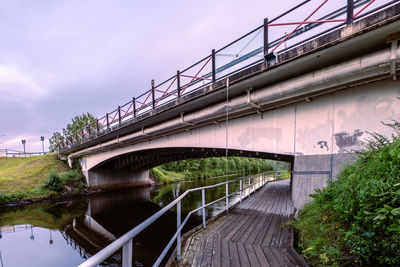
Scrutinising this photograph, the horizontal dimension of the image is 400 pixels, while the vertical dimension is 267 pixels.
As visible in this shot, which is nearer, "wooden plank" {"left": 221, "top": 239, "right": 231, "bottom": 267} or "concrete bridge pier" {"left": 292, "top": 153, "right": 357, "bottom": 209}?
"wooden plank" {"left": 221, "top": 239, "right": 231, "bottom": 267}

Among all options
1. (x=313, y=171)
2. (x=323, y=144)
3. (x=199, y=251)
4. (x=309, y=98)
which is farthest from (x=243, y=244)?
(x=309, y=98)

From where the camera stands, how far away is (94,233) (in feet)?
29.8

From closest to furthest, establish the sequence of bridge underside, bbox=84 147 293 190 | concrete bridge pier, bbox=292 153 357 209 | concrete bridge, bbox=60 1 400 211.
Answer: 1. concrete bridge, bbox=60 1 400 211
2. concrete bridge pier, bbox=292 153 357 209
3. bridge underside, bbox=84 147 293 190

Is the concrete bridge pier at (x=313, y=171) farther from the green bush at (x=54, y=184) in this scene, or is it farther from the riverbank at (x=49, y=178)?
the green bush at (x=54, y=184)

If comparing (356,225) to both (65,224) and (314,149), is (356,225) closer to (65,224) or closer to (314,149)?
(314,149)

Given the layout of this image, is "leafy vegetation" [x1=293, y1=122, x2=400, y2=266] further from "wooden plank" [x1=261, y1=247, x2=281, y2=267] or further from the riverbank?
the riverbank

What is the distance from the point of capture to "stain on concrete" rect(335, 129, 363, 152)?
463 cm

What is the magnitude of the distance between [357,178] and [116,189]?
929 inches

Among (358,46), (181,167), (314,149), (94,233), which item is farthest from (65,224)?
(181,167)

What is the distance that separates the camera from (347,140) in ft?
15.7

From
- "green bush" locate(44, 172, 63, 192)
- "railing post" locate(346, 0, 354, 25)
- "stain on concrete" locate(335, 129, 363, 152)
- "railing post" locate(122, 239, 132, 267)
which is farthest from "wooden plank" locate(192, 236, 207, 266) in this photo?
"green bush" locate(44, 172, 63, 192)

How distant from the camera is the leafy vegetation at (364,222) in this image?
2.05 meters

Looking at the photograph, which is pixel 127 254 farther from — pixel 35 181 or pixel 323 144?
pixel 35 181

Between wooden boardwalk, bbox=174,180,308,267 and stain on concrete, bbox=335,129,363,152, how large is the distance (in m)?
2.54
